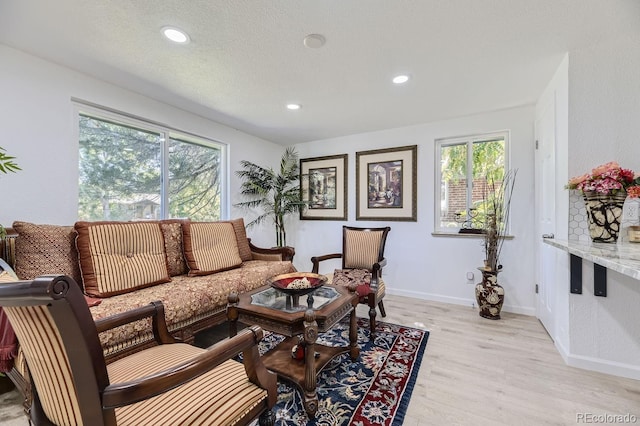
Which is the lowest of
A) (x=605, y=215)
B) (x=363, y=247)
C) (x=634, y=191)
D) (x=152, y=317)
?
(x=152, y=317)

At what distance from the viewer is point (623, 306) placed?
1.85m

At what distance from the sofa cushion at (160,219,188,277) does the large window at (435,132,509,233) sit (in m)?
3.07

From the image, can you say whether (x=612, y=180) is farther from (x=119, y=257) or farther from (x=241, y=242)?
(x=119, y=257)

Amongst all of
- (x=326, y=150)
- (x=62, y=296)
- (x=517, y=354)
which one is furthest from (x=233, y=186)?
(x=517, y=354)

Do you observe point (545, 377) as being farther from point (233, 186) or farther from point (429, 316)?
point (233, 186)

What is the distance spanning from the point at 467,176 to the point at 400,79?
169 centimetres

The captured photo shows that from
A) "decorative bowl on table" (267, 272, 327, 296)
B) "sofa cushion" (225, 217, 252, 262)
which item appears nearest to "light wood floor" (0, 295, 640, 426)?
"decorative bowl on table" (267, 272, 327, 296)

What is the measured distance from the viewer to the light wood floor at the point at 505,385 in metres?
1.51

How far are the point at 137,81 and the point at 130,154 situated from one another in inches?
28.7

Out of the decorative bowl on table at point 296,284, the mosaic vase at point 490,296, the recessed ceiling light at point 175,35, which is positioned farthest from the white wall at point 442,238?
the recessed ceiling light at point 175,35

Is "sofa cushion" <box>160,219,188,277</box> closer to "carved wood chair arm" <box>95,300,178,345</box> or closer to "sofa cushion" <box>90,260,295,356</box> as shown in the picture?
"sofa cushion" <box>90,260,295,356</box>

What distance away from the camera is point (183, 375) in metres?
0.81

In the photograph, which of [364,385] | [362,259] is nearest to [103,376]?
[364,385]

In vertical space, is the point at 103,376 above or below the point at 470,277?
above
